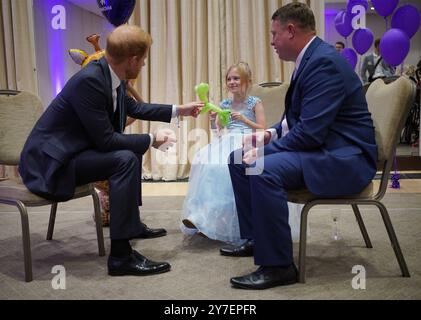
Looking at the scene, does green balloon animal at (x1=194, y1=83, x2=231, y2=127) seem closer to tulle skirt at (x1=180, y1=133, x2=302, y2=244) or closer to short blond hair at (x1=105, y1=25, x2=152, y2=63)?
tulle skirt at (x1=180, y1=133, x2=302, y2=244)

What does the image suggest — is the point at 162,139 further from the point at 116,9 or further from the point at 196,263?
the point at 116,9

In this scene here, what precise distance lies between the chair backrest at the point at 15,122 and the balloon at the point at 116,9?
833 mm

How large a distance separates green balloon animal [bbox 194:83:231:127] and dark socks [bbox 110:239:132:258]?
3.27ft

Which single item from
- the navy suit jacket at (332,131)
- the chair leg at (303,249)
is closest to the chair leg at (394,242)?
the navy suit jacket at (332,131)

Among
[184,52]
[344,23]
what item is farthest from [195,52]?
[344,23]

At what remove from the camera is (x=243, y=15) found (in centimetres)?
473

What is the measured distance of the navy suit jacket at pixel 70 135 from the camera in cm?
205

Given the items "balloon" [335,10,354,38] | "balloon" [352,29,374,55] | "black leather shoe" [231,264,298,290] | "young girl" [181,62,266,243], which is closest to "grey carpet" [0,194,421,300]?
"black leather shoe" [231,264,298,290]

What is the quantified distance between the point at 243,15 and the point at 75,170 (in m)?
3.25

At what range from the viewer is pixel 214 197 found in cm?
262

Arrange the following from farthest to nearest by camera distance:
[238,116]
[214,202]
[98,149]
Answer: [238,116]
[214,202]
[98,149]

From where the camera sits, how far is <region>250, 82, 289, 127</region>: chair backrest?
324 centimetres

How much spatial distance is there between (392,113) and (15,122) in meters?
2.29

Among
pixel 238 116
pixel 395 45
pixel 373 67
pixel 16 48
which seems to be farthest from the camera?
pixel 373 67
